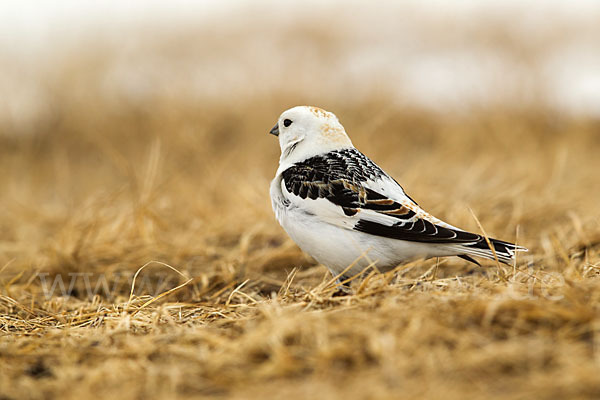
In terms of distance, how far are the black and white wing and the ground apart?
179 millimetres

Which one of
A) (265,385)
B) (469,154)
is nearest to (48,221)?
(265,385)

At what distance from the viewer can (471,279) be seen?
116 inches

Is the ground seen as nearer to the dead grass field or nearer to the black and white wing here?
the dead grass field

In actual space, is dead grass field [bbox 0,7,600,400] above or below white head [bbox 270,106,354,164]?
below

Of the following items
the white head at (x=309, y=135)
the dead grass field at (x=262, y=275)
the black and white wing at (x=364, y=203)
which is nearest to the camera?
the dead grass field at (x=262, y=275)

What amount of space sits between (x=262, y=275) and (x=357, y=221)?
4.27 ft

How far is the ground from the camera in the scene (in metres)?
1.70

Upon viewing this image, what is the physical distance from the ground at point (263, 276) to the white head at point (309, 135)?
0.68 m

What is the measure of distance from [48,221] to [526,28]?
729cm

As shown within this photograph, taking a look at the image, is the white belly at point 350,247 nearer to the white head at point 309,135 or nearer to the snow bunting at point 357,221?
the snow bunting at point 357,221

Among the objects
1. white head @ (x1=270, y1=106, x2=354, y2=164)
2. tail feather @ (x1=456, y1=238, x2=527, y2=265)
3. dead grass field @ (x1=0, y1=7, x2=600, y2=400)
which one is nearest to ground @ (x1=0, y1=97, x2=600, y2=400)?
dead grass field @ (x1=0, y1=7, x2=600, y2=400)

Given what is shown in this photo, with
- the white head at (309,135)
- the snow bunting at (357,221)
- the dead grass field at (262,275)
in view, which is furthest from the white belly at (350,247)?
the white head at (309,135)

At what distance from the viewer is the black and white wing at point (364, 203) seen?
8.23 feet

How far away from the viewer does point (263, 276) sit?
3.71 metres
